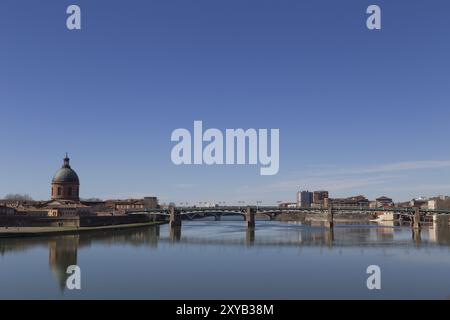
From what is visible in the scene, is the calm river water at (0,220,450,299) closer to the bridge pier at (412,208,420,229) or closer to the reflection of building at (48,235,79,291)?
the reflection of building at (48,235,79,291)

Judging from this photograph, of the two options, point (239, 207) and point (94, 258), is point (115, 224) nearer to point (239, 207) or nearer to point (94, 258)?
point (239, 207)

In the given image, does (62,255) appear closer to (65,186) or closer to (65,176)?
(65,186)

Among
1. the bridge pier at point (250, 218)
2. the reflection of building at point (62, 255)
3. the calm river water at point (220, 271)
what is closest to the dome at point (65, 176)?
the bridge pier at point (250, 218)

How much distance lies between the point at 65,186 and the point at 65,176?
234 cm

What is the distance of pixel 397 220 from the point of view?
476ft

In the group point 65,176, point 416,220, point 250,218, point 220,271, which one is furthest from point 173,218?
point 220,271

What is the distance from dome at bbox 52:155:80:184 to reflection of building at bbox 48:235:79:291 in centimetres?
4721

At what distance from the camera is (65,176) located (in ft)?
357

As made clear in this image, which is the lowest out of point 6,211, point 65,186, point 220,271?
point 220,271

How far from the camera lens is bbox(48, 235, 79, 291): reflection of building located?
34.6 meters

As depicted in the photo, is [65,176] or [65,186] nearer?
[65,186]

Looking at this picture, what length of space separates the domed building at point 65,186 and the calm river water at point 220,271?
52.0 metres

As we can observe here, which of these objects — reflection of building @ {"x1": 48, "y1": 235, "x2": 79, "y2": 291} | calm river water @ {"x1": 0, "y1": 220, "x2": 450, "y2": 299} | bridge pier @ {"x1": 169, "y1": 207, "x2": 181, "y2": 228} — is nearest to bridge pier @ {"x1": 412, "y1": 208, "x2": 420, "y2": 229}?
calm river water @ {"x1": 0, "y1": 220, "x2": 450, "y2": 299}
